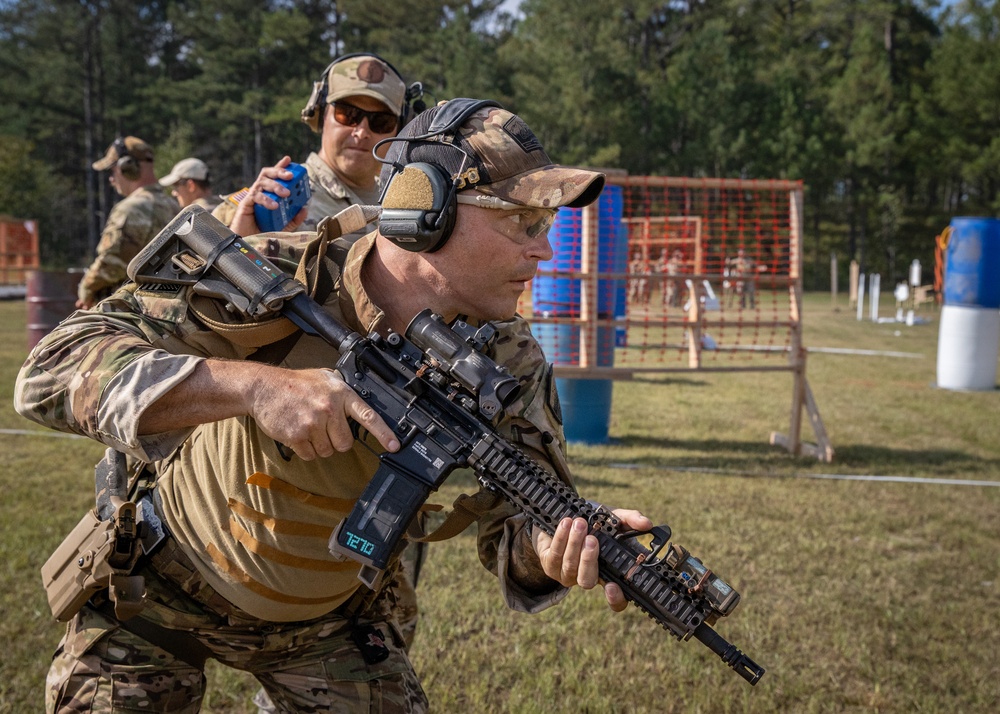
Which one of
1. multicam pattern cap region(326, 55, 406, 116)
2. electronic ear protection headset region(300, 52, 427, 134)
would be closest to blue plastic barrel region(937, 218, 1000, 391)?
electronic ear protection headset region(300, 52, 427, 134)

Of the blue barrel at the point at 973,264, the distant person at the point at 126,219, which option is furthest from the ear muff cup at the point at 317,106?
the blue barrel at the point at 973,264

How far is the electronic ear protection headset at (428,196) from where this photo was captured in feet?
6.69

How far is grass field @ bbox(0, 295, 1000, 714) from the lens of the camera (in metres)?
4.06

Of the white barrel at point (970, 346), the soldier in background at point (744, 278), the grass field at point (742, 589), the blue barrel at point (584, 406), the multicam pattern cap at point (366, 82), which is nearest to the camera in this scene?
the multicam pattern cap at point (366, 82)

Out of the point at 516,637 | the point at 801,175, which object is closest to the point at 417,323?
the point at 516,637

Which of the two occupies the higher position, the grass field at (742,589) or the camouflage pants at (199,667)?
the camouflage pants at (199,667)

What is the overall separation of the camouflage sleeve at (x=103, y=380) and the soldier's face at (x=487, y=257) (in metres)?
0.62

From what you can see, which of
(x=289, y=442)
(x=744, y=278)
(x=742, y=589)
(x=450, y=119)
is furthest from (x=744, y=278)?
(x=289, y=442)

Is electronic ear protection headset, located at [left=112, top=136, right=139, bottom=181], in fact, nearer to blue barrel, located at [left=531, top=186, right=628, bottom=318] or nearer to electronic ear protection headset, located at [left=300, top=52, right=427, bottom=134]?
electronic ear protection headset, located at [left=300, top=52, right=427, bottom=134]

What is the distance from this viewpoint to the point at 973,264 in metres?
13.3

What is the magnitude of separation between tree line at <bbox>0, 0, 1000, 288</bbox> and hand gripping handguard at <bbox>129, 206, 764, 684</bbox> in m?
46.3

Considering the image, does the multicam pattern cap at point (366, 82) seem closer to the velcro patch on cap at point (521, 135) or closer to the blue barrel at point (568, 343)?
the velcro patch on cap at point (521, 135)

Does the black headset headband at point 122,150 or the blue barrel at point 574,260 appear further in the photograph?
the blue barrel at point 574,260

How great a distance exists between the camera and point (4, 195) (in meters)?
42.2
